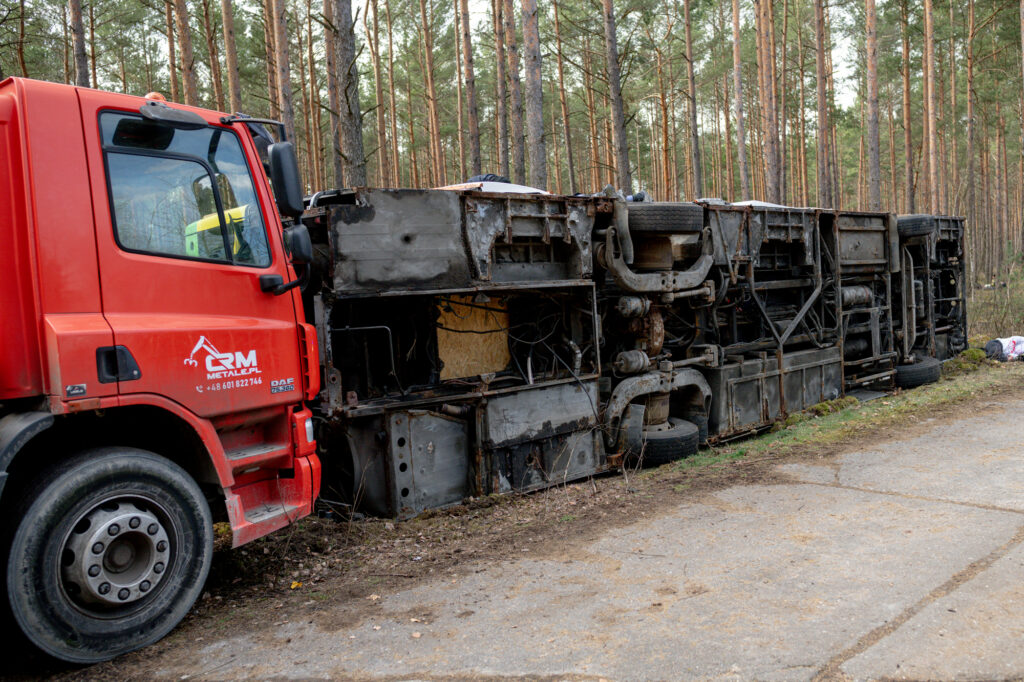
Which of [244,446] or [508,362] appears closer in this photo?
[244,446]

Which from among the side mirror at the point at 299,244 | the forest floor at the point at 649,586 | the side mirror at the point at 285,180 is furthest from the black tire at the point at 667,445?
the side mirror at the point at 285,180

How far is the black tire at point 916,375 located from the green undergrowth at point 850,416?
0.18m

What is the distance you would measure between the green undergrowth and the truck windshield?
527cm

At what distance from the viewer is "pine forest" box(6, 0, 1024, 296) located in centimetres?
1581

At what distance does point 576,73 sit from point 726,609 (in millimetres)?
32695

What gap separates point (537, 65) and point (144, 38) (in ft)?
66.4

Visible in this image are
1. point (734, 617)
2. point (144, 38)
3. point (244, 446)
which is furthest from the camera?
point (144, 38)

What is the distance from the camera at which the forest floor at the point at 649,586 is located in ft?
12.1

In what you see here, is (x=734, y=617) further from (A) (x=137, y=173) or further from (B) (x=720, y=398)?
(B) (x=720, y=398)

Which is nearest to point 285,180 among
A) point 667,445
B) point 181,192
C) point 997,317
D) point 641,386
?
point 181,192

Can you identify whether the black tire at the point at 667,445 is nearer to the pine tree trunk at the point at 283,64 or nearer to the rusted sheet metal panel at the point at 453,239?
the rusted sheet metal panel at the point at 453,239

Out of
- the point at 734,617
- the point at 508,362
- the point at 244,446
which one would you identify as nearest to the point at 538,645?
the point at 734,617

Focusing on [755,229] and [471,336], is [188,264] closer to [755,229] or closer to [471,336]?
[471,336]

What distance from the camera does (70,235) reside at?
3.86 meters
